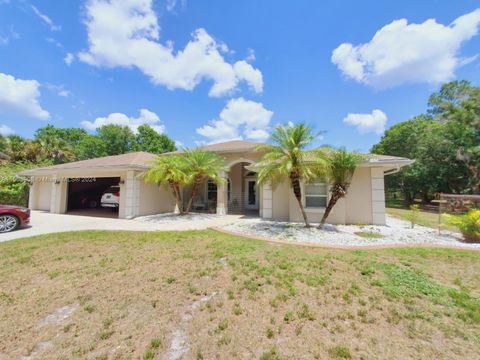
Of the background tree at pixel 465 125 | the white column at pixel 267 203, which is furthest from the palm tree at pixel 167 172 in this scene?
the background tree at pixel 465 125

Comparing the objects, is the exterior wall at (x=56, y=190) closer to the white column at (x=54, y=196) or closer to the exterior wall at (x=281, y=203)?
Result: the white column at (x=54, y=196)

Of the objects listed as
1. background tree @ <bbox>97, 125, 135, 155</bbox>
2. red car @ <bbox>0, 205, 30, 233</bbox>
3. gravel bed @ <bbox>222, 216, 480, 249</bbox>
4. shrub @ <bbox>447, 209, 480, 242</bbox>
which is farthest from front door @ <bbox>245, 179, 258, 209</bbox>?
background tree @ <bbox>97, 125, 135, 155</bbox>

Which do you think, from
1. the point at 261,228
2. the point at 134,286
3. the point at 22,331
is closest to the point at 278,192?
the point at 261,228

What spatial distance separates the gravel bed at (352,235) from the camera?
24.8 ft

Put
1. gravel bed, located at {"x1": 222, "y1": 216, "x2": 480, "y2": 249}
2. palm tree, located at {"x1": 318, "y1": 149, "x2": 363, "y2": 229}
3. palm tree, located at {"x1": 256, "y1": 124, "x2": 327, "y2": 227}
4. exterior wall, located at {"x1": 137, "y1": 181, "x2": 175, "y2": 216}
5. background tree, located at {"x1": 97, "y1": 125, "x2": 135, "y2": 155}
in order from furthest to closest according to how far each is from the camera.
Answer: background tree, located at {"x1": 97, "y1": 125, "x2": 135, "y2": 155} → exterior wall, located at {"x1": 137, "y1": 181, "x2": 175, "y2": 216} → palm tree, located at {"x1": 256, "y1": 124, "x2": 327, "y2": 227} → palm tree, located at {"x1": 318, "y1": 149, "x2": 363, "y2": 229} → gravel bed, located at {"x1": 222, "y1": 216, "x2": 480, "y2": 249}

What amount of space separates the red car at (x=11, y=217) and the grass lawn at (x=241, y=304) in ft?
15.0

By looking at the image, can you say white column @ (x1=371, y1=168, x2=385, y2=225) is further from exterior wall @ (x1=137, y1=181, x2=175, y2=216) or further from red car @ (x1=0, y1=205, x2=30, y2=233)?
red car @ (x1=0, y1=205, x2=30, y2=233)

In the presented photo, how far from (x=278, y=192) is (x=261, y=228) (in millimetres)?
3180

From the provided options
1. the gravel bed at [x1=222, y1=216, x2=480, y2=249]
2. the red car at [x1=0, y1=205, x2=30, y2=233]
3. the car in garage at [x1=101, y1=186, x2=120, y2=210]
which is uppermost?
the car in garage at [x1=101, y1=186, x2=120, y2=210]

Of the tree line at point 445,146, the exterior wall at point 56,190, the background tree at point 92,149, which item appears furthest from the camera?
the background tree at point 92,149

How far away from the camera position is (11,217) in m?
9.20

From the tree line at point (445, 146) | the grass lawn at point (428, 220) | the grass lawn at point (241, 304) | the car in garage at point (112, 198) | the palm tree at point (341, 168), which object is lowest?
the grass lawn at point (241, 304)

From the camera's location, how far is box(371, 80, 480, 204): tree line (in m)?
20.7

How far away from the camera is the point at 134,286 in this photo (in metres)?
4.20
